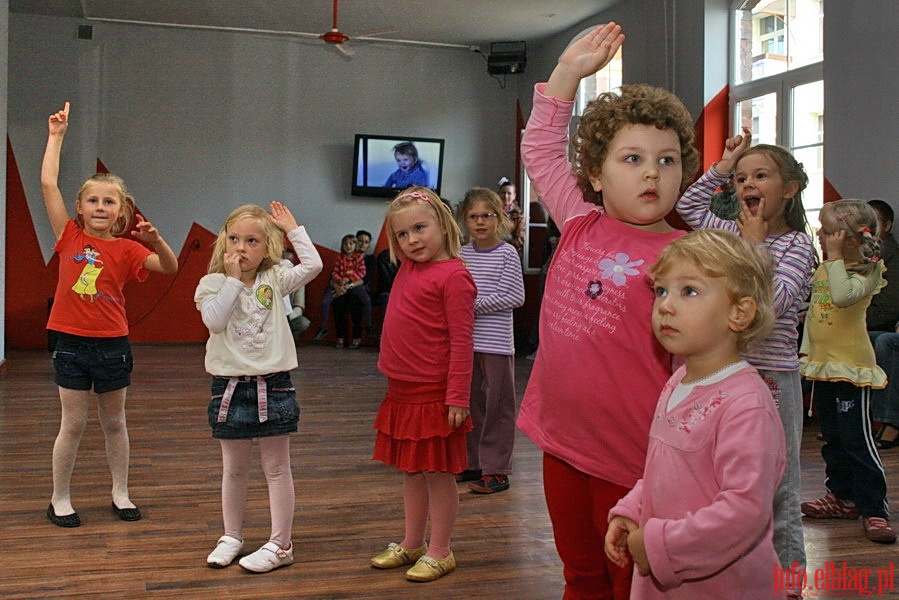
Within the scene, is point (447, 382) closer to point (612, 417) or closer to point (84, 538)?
point (612, 417)

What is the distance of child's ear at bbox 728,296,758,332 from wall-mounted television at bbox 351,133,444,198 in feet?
29.1

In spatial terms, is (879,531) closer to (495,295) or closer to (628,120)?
(495,295)

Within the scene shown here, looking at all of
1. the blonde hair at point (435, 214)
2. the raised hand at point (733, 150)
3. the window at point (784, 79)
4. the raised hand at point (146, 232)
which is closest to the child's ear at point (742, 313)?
the raised hand at point (733, 150)

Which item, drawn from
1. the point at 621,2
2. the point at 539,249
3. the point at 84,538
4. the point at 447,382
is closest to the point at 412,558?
the point at 447,382

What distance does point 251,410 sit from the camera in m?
2.62

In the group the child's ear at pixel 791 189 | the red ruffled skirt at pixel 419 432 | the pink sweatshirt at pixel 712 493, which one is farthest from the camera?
the red ruffled skirt at pixel 419 432

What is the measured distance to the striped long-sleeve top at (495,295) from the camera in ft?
11.9

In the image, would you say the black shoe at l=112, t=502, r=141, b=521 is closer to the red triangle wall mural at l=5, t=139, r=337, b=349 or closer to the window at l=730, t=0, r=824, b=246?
the window at l=730, t=0, r=824, b=246

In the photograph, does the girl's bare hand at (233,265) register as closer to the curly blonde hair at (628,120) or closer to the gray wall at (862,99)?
A: the curly blonde hair at (628,120)

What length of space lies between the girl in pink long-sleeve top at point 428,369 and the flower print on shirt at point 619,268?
3.24 ft

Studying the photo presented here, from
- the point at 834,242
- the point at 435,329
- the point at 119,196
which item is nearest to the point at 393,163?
the point at 119,196

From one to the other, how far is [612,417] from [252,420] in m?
1.36

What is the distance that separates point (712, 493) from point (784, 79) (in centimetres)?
603

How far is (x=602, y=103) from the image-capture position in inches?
65.1
